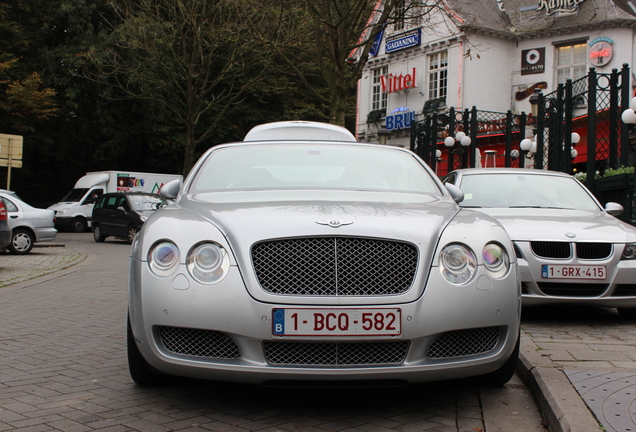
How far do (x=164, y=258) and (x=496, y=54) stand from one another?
32.4m

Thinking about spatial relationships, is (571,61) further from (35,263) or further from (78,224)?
(35,263)

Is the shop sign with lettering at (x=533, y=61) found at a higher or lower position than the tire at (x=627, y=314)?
higher

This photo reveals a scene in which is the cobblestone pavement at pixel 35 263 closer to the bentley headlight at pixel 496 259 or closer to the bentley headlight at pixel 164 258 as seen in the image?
the bentley headlight at pixel 164 258

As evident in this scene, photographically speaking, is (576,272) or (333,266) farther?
(576,272)

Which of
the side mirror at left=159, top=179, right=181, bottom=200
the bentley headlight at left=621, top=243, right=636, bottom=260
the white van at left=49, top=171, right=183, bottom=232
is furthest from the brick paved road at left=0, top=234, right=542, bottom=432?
the white van at left=49, top=171, right=183, bottom=232

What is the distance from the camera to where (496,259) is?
396cm

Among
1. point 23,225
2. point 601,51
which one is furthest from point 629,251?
point 601,51

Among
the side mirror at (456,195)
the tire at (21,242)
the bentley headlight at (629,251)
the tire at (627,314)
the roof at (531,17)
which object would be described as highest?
the roof at (531,17)

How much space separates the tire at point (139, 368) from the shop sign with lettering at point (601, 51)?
1159 inches

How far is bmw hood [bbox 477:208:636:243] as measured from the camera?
6629mm

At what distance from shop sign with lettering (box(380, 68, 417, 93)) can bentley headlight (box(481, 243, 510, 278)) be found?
33.7m

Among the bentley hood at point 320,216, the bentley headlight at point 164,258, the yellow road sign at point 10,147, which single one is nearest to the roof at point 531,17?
the yellow road sign at point 10,147

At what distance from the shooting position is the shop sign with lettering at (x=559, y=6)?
3173 cm

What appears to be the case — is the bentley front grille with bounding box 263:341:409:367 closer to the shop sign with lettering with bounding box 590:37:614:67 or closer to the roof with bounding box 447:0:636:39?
the roof with bounding box 447:0:636:39
